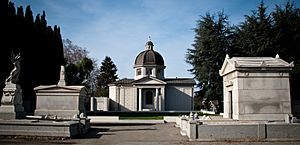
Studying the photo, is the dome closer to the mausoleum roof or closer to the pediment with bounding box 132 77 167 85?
the pediment with bounding box 132 77 167 85

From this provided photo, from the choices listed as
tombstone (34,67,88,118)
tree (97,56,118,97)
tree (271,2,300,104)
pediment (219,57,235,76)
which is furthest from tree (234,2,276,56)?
tree (97,56,118,97)

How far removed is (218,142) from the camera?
12594 millimetres

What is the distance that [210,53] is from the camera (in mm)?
39250

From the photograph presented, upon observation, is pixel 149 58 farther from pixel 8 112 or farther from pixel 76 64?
pixel 8 112

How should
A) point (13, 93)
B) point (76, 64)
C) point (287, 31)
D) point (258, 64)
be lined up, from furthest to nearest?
1. point (76, 64)
2. point (287, 31)
3. point (258, 64)
4. point (13, 93)

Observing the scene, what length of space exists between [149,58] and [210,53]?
22473 millimetres

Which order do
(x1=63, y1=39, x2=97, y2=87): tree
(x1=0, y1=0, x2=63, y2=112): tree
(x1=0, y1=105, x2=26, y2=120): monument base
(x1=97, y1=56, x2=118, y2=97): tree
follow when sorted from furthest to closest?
1. (x1=97, y1=56, x2=118, y2=97): tree
2. (x1=63, y1=39, x2=97, y2=87): tree
3. (x1=0, y1=0, x2=63, y2=112): tree
4. (x1=0, y1=105, x2=26, y2=120): monument base

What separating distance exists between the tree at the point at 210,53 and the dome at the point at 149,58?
62.1 ft

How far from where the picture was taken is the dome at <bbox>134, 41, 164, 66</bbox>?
5981 centimetres

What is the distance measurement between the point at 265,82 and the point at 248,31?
855 inches

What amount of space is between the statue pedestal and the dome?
44083mm

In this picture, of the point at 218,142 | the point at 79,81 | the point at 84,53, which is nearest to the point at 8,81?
the point at 218,142

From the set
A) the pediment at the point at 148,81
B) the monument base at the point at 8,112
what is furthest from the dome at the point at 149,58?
the monument base at the point at 8,112

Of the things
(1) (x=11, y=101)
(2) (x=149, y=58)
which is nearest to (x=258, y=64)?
(1) (x=11, y=101)
